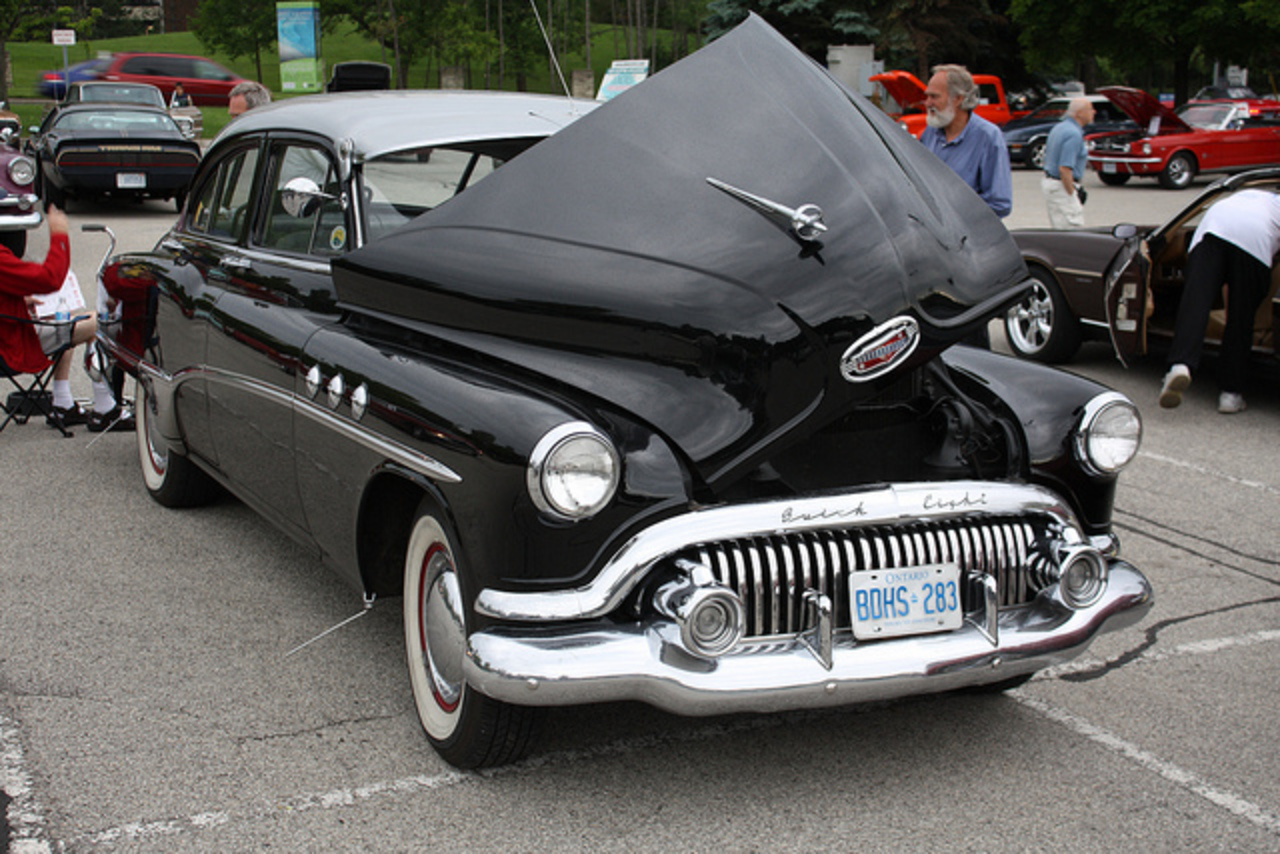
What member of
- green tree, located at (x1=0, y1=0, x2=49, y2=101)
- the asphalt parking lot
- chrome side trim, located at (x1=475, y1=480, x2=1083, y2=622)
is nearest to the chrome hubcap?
the asphalt parking lot

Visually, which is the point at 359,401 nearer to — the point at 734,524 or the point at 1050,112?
the point at 734,524

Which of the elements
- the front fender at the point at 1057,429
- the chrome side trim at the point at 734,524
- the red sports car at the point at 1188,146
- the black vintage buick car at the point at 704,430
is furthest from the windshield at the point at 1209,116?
the chrome side trim at the point at 734,524

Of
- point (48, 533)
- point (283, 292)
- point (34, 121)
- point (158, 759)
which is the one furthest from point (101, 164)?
point (34, 121)

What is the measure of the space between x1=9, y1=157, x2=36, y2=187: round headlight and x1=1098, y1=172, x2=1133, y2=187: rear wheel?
21716mm

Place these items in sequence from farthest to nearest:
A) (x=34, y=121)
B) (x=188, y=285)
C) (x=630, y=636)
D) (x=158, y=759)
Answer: (x=34, y=121) < (x=188, y=285) < (x=158, y=759) < (x=630, y=636)

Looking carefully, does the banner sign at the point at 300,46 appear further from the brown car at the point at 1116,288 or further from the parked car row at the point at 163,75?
the brown car at the point at 1116,288

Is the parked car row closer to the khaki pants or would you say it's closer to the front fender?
the khaki pants

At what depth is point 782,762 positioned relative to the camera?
11.3ft

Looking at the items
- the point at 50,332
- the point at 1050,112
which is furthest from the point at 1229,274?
the point at 1050,112

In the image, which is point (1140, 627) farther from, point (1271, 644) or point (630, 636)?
point (630, 636)

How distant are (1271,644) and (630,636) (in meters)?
2.63

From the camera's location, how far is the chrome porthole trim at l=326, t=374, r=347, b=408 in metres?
3.62

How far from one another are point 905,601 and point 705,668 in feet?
1.84

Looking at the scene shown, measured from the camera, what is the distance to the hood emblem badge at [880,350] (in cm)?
316
